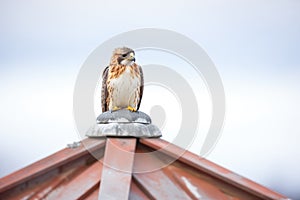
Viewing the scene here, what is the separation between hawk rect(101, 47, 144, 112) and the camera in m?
3.16

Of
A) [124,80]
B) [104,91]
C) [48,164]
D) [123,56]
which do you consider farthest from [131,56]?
[48,164]

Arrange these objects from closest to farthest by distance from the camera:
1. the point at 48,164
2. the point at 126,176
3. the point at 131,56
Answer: the point at 126,176
the point at 48,164
the point at 131,56

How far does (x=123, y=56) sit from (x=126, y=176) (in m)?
1.63

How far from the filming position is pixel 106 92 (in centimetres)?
354

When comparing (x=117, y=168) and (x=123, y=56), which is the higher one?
(x=123, y=56)

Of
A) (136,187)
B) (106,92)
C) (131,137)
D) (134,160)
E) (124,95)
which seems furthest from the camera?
(106,92)

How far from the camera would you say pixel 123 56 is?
320cm

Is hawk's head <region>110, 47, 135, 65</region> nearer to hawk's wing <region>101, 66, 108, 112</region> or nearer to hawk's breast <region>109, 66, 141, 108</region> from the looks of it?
hawk's breast <region>109, 66, 141, 108</region>

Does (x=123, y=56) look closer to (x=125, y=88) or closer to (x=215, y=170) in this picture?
(x=125, y=88)

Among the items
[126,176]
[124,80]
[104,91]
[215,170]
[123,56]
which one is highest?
[123,56]

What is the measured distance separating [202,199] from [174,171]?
24cm

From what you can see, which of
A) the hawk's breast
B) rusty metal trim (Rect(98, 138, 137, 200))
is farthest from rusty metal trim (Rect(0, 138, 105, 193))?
the hawk's breast

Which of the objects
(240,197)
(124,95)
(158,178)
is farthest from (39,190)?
(124,95)

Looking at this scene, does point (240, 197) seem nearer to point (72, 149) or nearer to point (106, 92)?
point (72, 149)
